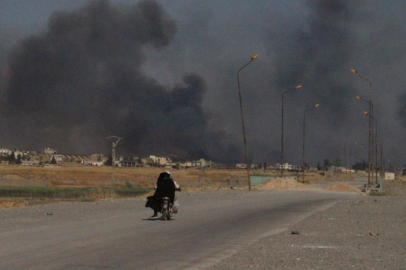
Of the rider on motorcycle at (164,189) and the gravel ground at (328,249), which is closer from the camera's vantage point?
the gravel ground at (328,249)

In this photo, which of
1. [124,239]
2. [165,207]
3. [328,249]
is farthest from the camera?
[165,207]

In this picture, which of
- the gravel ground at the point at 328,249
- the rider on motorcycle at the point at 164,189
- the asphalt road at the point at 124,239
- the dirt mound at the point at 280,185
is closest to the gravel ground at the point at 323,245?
the gravel ground at the point at 328,249

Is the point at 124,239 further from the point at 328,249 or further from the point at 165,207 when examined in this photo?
the point at 165,207

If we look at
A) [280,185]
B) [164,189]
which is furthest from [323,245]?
[280,185]

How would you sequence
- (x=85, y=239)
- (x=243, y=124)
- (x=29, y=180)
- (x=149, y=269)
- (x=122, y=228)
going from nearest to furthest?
(x=149, y=269)
(x=85, y=239)
(x=122, y=228)
(x=243, y=124)
(x=29, y=180)

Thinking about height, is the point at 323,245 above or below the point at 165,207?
below

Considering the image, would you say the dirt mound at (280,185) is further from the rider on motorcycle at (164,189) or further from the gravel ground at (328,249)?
the gravel ground at (328,249)

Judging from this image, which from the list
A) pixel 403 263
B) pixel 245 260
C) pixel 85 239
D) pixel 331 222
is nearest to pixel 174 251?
pixel 245 260

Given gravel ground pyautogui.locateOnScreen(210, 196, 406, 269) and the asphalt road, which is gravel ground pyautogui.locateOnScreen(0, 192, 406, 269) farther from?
the asphalt road

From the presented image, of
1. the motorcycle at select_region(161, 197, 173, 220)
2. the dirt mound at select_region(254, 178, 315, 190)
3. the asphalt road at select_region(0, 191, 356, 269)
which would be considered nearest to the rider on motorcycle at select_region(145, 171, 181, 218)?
the motorcycle at select_region(161, 197, 173, 220)

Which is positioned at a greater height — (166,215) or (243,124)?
(243,124)

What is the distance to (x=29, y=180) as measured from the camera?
103 meters

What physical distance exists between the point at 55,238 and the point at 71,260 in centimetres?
410

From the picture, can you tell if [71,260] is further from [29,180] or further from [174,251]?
[29,180]
